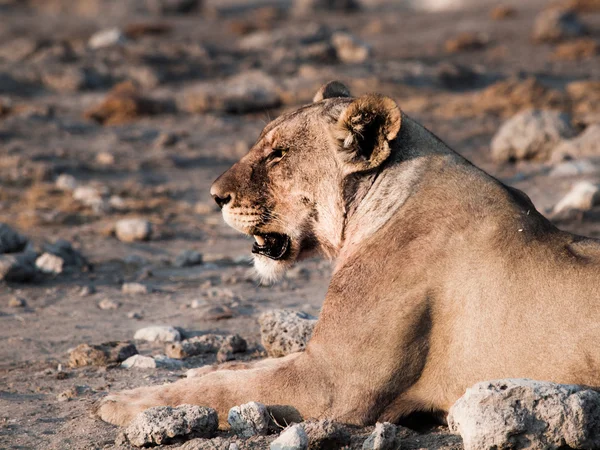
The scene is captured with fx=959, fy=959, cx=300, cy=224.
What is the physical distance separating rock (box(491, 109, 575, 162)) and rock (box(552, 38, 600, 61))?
10.7m

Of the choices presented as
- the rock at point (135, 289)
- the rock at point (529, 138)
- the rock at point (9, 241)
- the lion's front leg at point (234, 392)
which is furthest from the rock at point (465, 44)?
the lion's front leg at point (234, 392)

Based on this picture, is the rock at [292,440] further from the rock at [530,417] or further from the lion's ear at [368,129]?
the lion's ear at [368,129]

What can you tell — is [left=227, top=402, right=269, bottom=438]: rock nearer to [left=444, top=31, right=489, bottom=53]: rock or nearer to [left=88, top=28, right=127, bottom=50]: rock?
[left=88, top=28, right=127, bottom=50]: rock

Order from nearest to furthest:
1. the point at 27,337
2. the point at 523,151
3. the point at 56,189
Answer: the point at 27,337 → the point at 56,189 → the point at 523,151

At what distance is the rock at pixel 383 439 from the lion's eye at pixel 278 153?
1860 mm

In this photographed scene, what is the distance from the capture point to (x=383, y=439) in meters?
4.42

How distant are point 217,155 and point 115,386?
9.72 metres

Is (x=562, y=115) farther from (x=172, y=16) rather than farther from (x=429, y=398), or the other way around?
(x=172, y=16)

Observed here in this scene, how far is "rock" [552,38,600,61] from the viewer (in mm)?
24875

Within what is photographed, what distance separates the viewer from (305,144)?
5.61 metres

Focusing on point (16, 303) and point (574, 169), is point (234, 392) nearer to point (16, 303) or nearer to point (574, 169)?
point (16, 303)

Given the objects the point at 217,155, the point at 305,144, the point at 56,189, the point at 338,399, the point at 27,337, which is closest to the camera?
the point at 338,399

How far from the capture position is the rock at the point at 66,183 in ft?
42.8

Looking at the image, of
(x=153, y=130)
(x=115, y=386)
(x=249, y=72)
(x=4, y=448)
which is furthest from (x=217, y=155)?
(x=4, y=448)
